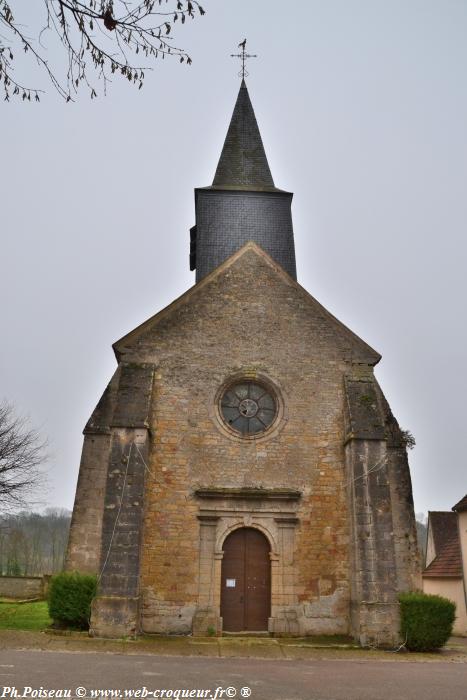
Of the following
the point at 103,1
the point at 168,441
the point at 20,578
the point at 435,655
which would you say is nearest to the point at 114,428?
the point at 168,441

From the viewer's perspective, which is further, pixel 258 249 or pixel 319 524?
pixel 258 249

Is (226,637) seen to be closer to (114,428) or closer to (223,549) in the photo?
(223,549)

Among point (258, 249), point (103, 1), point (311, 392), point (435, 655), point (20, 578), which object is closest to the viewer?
point (103, 1)

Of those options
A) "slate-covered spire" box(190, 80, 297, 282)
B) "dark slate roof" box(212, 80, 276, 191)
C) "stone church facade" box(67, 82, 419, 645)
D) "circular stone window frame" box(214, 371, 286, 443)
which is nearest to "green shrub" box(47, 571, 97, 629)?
"stone church facade" box(67, 82, 419, 645)

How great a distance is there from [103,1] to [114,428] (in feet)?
31.8

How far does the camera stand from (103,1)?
3.97m

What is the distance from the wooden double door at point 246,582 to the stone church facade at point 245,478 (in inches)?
1.1

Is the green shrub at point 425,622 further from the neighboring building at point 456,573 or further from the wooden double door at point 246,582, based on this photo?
the neighboring building at point 456,573

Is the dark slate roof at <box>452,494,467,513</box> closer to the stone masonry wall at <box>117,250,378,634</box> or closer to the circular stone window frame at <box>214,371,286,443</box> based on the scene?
the stone masonry wall at <box>117,250,378,634</box>

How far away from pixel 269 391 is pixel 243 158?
11.7m

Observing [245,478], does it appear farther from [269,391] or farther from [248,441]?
[269,391]

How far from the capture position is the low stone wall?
26641mm

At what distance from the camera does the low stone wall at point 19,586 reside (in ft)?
87.4

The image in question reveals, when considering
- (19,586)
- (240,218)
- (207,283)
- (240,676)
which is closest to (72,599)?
(240,676)
